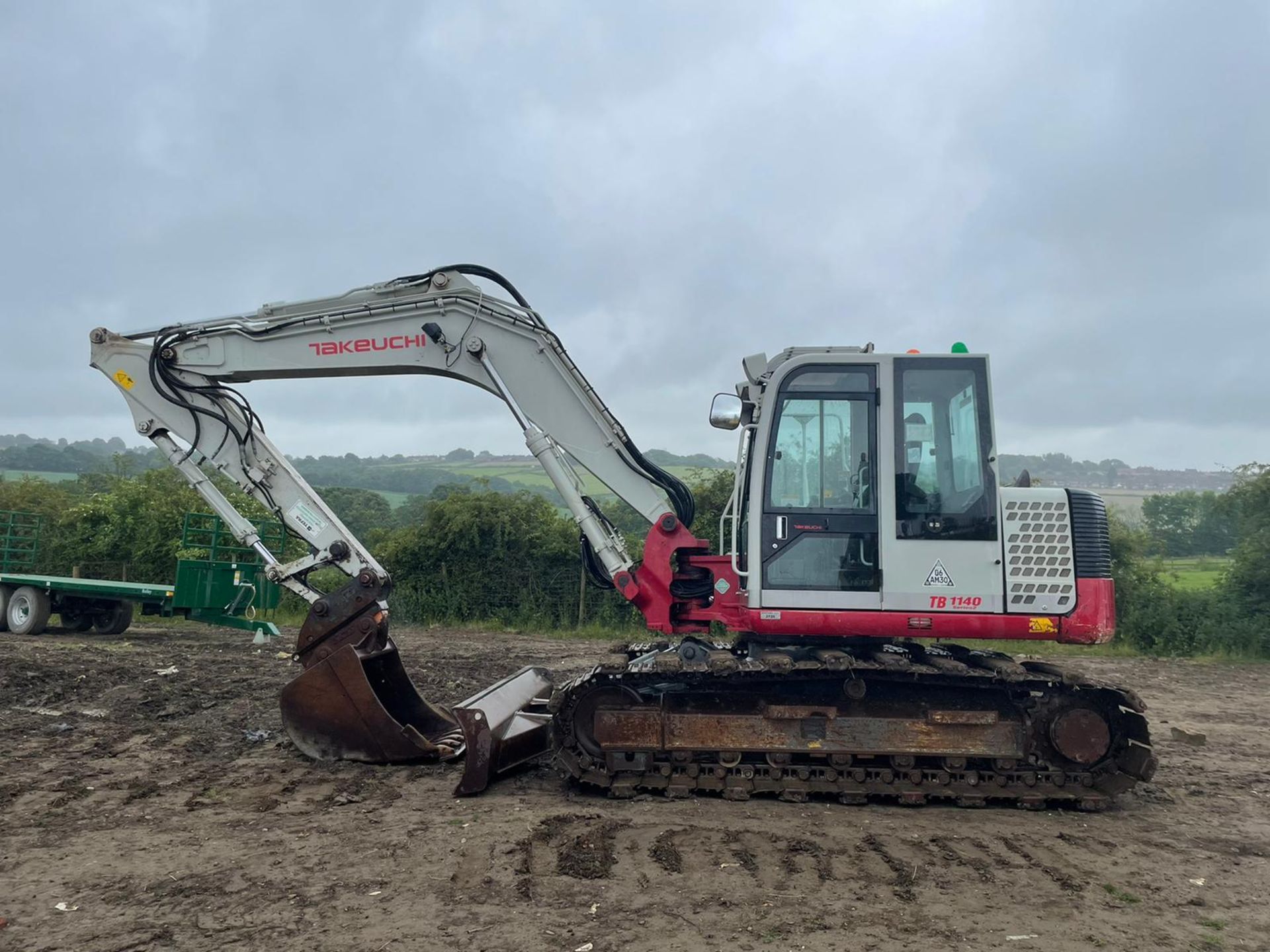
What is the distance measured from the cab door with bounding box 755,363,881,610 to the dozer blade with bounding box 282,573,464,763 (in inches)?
121

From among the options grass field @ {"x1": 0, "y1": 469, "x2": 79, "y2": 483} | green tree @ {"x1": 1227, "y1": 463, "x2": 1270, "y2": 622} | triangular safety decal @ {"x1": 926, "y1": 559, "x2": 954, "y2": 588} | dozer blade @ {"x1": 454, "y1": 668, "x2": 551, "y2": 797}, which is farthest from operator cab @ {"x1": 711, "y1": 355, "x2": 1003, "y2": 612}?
grass field @ {"x1": 0, "y1": 469, "x2": 79, "y2": 483}

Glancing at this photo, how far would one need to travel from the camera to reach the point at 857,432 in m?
6.78

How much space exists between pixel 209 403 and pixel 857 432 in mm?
5274

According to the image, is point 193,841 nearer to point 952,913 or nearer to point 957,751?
point 952,913

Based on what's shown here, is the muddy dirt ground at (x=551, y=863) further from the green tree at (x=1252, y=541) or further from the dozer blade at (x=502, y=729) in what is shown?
the green tree at (x=1252, y=541)

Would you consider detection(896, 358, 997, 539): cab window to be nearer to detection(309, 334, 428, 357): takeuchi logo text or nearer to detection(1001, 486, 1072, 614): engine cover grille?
detection(1001, 486, 1072, 614): engine cover grille

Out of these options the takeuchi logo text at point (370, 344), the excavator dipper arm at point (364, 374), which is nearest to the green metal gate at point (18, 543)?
the excavator dipper arm at point (364, 374)

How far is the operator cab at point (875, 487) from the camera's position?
21.6 feet

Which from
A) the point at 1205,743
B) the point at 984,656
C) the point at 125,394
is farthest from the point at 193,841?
the point at 1205,743

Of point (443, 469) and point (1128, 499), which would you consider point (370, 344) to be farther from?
point (443, 469)

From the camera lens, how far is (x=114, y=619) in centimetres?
1725

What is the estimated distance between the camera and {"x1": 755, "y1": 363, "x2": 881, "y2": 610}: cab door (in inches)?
261

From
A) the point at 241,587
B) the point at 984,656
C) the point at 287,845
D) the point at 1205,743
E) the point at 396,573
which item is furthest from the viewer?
the point at 396,573

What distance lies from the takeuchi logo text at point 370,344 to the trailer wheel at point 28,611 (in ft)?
39.5
